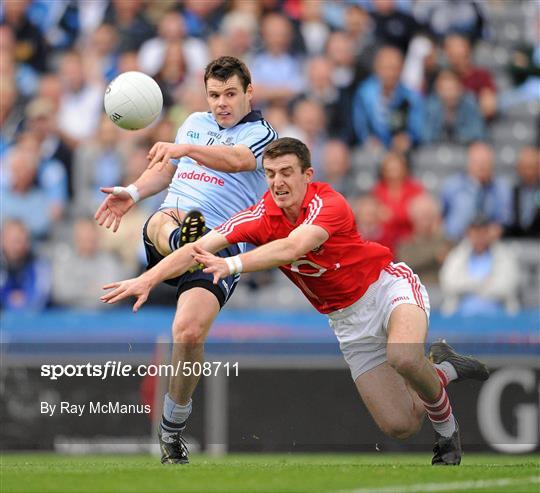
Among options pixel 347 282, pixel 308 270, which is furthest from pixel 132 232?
pixel 308 270

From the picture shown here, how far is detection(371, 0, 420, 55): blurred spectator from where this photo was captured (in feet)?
59.8

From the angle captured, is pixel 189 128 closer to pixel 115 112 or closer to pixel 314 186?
pixel 115 112

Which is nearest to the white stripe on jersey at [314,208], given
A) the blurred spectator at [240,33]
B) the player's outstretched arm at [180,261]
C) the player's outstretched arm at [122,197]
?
the player's outstretched arm at [180,261]

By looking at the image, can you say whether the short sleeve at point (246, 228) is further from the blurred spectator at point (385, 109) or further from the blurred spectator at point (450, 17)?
the blurred spectator at point (450, 17)

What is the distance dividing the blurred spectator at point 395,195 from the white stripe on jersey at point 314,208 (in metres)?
6.16

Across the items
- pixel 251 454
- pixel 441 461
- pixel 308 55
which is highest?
pixel 308 55

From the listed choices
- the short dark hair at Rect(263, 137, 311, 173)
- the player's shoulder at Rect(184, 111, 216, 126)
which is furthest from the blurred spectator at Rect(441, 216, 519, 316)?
the short dark hair at Rect(263, 137, 311, 173)

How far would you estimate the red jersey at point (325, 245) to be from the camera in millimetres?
9445

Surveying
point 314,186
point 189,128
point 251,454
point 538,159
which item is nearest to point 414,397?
point 314,186

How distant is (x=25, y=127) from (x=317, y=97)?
3833 mm

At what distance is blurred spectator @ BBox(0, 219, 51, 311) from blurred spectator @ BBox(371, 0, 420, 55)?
577 centimetres

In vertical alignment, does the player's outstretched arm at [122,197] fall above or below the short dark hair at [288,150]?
below

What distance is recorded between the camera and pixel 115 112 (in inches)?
412

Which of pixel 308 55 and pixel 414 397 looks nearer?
pixel 414 397
